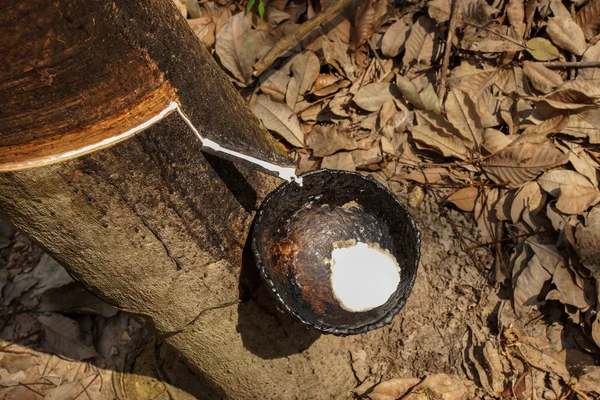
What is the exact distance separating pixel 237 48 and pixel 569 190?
5.57 ft

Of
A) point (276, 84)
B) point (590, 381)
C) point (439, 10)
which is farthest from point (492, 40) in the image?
point (590, 381)

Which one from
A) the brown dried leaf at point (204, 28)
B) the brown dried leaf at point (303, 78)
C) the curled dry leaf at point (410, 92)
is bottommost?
Result: the curled dry leaf at point (410, 92)

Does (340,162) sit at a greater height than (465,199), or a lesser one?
greater

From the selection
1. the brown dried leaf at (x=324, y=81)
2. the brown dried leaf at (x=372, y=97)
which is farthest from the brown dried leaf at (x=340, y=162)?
the brown dried leaf at (x=324, y=81)

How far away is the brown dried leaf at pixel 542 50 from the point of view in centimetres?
231

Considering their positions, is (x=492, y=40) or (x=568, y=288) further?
(x=492, y=40)

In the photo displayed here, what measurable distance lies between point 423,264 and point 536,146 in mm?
710

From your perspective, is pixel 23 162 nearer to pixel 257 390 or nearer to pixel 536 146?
pixel 257 390

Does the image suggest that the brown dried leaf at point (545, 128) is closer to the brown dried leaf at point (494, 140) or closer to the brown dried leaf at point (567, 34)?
the brown dried leaf at point (494, 140)

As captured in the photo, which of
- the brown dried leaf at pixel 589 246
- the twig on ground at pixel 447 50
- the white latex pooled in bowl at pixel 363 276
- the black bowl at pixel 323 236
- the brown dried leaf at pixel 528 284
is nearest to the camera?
the black bowl at pixel 323 236

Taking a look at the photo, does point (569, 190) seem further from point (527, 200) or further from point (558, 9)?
point (558, 9)

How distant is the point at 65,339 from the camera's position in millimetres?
2535

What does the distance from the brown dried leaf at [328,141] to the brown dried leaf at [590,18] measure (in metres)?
1.22

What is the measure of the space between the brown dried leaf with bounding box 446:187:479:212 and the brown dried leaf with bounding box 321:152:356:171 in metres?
0.49
